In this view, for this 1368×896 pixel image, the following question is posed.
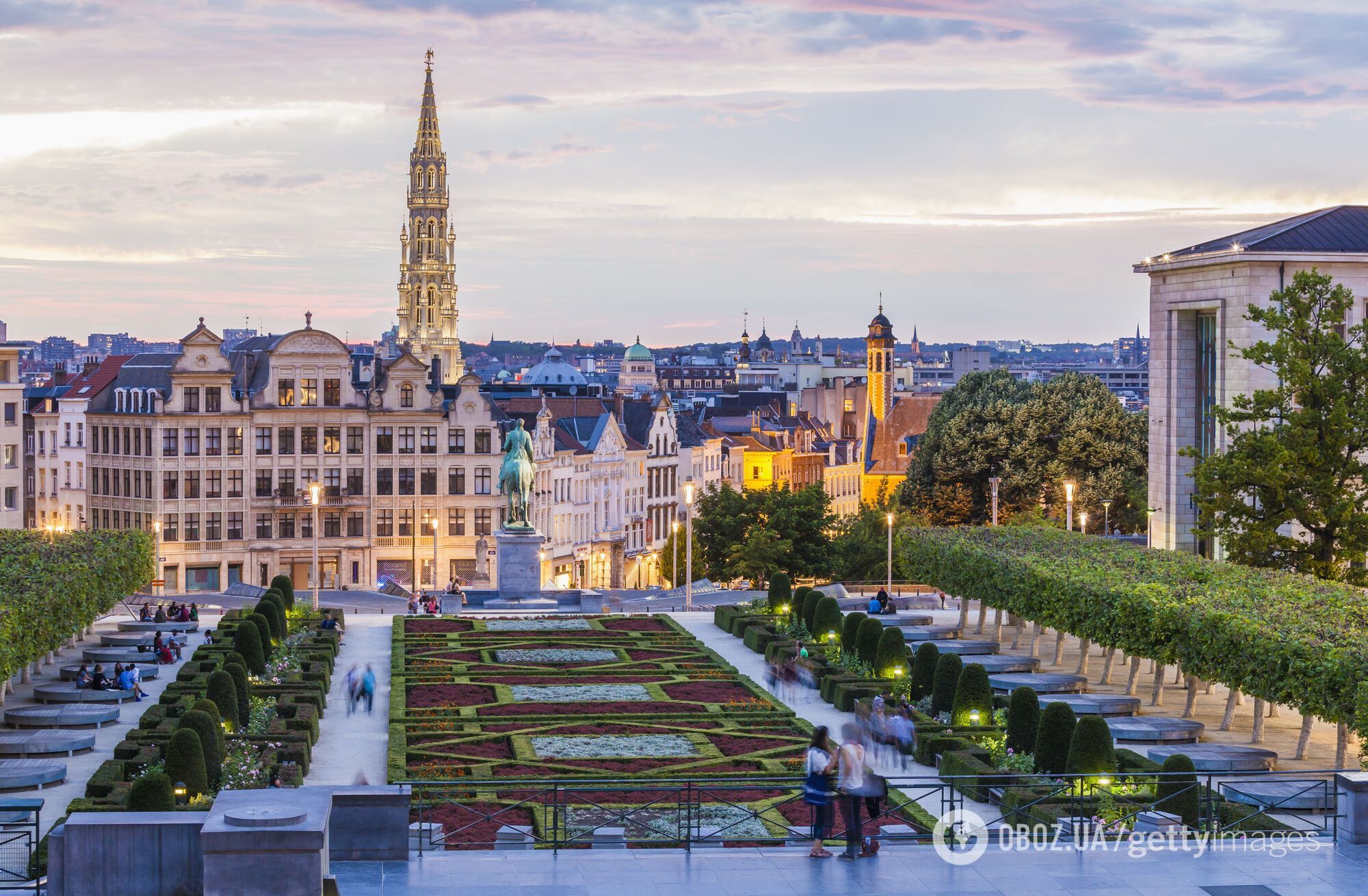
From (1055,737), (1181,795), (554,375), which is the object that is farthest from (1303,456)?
(554,375)

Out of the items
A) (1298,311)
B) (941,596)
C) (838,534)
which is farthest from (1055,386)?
(1298,311)

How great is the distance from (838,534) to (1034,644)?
176 ft

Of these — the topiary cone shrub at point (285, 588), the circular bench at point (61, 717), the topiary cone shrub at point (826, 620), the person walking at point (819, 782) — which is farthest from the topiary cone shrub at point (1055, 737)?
the topiary cone shrub at point (285, 588)

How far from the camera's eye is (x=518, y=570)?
3098 inches

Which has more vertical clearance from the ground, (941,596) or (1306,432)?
(1306,432)

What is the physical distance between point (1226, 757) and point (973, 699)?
20.7 feet

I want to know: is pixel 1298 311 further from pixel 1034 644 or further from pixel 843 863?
pixel 843 863

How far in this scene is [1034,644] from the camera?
60.5m

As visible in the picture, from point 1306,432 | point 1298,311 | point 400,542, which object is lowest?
point 400,542

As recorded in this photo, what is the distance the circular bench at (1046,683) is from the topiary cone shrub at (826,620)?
24.9ft

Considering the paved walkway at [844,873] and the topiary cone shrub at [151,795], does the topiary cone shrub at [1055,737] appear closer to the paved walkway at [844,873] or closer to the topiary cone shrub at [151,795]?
the paved walkway at [844,873]

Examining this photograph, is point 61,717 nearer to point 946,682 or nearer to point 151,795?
point 151,795

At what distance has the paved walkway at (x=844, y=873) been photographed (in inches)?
1019

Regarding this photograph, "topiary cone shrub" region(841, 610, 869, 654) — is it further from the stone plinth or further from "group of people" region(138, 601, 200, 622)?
the stone plinth
